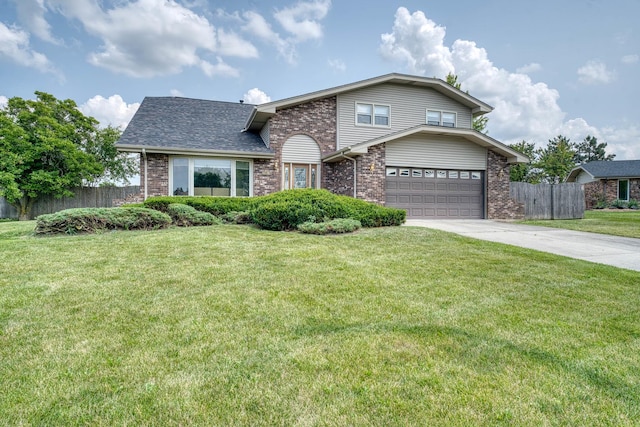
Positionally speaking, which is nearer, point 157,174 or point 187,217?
point 187,217

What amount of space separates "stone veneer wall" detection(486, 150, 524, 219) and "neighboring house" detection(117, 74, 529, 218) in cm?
5

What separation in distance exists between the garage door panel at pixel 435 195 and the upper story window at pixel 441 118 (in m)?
3.10

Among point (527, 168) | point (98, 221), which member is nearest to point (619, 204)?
point (527, 168)

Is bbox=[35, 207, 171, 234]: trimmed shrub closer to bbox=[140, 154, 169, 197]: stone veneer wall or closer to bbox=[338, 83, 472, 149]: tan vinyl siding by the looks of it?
bbox=[140, 154, 169, 197]: stone veneer wall

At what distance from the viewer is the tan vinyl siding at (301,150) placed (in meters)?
14.9

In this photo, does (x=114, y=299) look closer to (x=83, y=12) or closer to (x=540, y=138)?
(x=83, y=12)

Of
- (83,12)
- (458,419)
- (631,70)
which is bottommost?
(458,419)

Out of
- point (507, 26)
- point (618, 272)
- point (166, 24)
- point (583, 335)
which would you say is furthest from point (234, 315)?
point (507, 26)

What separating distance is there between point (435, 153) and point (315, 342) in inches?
526

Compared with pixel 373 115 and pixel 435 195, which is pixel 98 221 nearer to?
pixel 373 115

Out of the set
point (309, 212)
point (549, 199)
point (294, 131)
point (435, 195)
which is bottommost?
point (309, 212)

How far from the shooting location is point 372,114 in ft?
51.9

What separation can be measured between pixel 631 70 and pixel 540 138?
79.6ft

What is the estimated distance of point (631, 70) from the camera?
14477mm
